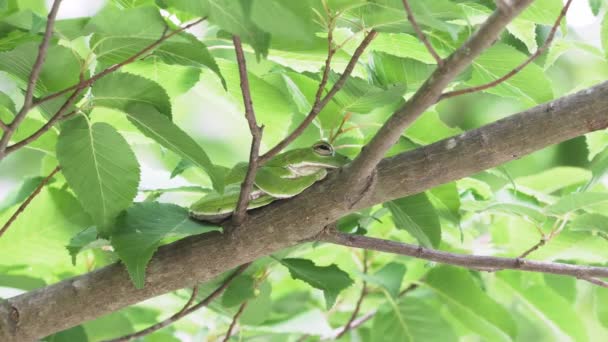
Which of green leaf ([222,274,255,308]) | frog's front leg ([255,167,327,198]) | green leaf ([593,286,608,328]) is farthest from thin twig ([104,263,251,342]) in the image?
green leaf ([593,286,608,328])

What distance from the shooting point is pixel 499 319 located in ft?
4.63

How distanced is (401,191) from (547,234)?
500 millimetres

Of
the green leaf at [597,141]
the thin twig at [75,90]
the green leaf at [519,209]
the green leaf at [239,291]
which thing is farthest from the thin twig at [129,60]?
the green leaf at [597,141]

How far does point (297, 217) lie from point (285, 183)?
44 millimetres

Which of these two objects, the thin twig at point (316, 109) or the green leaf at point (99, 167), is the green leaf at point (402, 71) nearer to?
the thin twig at point (316, 109)

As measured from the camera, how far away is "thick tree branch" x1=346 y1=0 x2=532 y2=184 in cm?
63

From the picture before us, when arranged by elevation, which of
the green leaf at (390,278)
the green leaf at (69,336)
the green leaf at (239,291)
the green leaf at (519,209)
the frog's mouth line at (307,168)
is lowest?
the green leaf at (390,278)

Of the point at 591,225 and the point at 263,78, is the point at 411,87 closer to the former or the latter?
the point at 263,78

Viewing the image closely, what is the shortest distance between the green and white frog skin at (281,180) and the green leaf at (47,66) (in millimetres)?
226

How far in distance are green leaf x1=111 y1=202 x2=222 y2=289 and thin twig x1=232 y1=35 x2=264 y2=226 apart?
0.12 ft

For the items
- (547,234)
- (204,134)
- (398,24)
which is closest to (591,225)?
(547,234)

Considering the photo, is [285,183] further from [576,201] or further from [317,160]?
[576,201]

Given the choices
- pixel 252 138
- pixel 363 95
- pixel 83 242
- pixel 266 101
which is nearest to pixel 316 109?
pixel 252 138

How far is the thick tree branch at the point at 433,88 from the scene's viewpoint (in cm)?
63
